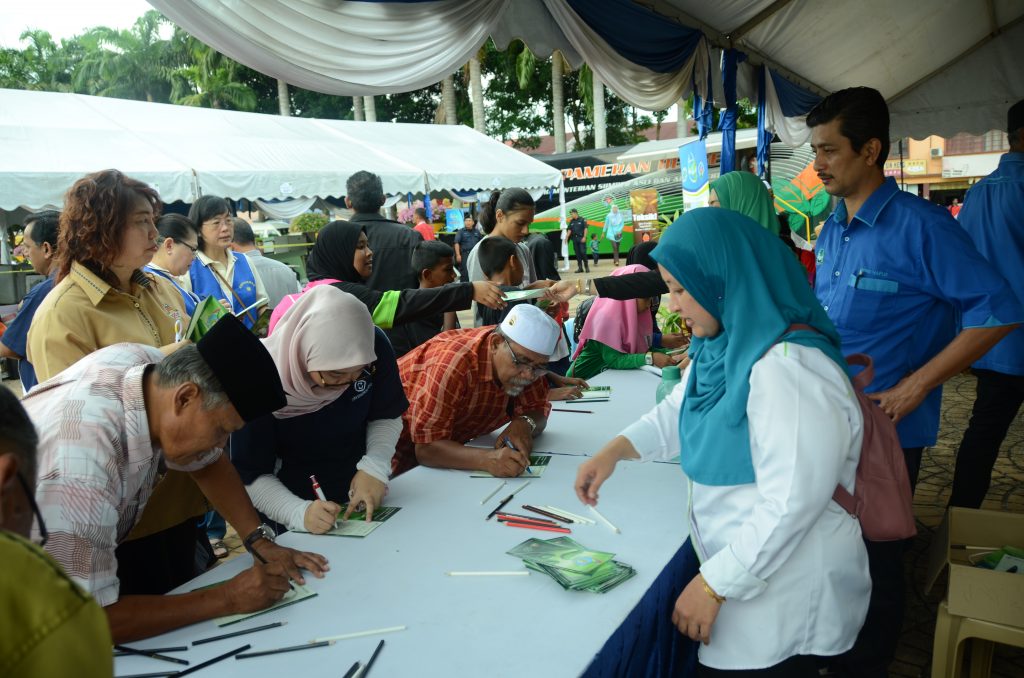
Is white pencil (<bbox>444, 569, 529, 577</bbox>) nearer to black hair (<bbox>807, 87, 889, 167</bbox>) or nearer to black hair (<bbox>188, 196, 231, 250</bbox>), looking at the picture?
black hair (<bbox>807, 87, 889, 167</bbox>)

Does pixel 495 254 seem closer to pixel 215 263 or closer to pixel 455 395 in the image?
pixel 455 395

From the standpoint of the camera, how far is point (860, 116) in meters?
2.02

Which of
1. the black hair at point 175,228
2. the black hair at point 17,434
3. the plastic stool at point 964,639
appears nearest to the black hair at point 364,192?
the black hair at point 175,228

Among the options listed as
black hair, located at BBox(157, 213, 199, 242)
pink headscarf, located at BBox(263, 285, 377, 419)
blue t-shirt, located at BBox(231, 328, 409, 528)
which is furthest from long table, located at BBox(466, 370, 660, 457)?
black hair, located at BBox(157, 213, 199, 242)

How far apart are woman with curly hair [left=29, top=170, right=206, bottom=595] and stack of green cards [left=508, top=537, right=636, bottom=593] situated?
95cm

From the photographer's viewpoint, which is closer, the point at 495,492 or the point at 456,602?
the point at 456,602

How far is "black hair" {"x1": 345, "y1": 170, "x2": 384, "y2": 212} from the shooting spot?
407cm

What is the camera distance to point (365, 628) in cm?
132

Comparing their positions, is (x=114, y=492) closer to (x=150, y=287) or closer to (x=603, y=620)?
(x=603, y=620)

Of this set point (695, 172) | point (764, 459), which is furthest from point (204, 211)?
point (764, 459)

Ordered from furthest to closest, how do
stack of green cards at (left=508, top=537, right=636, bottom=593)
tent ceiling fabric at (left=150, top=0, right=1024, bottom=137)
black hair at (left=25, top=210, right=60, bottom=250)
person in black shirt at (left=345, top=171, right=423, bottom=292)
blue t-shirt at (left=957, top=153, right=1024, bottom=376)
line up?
person in black shirt at (left=345, top=171, right=423, bottom=292) < black hair at (left=25, top=210, right=60, bottom=250) < blue t-shirt at (left=957, top=153, right=1024, bottom=376) < tent ceiling fabric at (left=150, top=0, right=1024, bottom=137) < stack of green cards at (left=508, top=537, right=636, bottom=593)

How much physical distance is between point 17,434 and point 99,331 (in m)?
1.67

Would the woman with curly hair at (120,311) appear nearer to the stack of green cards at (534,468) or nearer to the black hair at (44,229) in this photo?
the stack of green cards at (534,468)

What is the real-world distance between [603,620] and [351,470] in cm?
107
